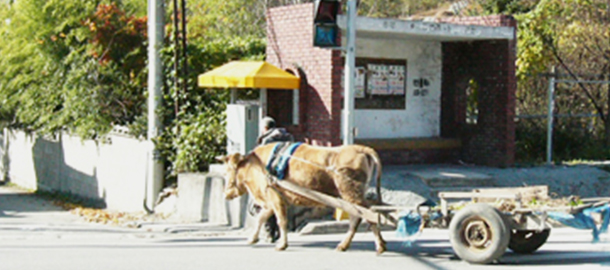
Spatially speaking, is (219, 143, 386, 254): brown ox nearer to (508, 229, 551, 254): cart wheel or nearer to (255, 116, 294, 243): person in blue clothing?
(255, 116, 294, 243): person in blue clothing

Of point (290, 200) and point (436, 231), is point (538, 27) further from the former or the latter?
point (290, 200)

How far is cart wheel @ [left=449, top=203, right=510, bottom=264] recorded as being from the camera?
9.28 meters

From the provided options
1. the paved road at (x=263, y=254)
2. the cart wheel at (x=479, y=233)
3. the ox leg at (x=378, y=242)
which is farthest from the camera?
the ox leg at (x=378, y=242)

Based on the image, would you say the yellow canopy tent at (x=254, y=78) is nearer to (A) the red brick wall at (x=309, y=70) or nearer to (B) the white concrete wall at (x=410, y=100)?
(A) the red brick wall at (x=309, y=70)

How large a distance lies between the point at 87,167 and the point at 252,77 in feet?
29.3

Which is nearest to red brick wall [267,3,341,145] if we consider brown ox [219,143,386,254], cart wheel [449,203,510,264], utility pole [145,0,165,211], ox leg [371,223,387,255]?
utility pole [145,0,165,211]

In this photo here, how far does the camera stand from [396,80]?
1745cm

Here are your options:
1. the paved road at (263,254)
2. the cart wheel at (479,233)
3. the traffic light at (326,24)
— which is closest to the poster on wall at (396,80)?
the paved road at (263,254)

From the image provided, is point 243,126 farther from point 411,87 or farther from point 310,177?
point 411,87

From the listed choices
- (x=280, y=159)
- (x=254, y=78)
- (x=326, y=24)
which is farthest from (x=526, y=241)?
(x=254, y=78)

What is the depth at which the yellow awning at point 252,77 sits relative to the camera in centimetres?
1458

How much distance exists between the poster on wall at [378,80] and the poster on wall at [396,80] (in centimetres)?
8

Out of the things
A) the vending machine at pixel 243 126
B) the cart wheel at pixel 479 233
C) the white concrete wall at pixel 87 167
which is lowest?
the white concrete wall at pixel 87 167

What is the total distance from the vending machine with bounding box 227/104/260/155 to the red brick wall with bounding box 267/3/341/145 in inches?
39.2
